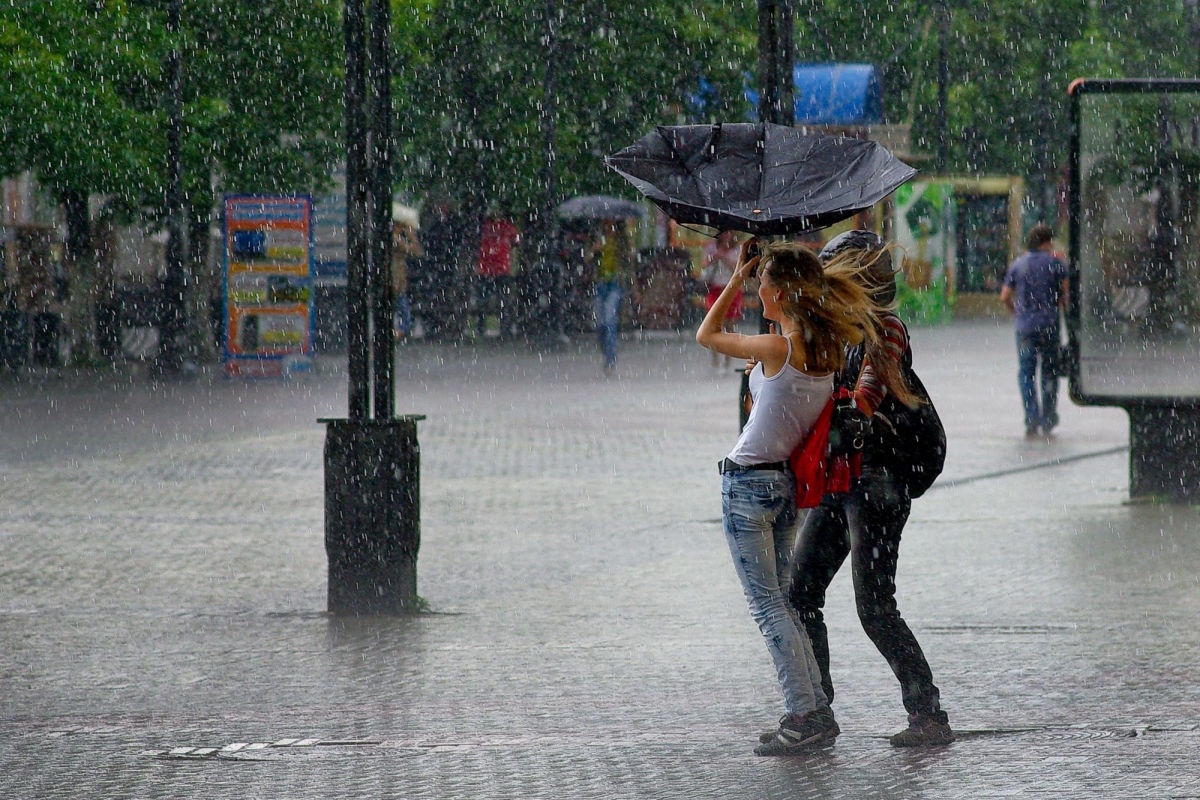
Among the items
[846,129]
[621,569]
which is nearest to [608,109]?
[846,129]

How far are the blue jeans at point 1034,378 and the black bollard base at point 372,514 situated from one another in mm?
9036

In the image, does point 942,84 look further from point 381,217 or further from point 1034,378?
point 381,217

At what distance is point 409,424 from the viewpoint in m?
8.43

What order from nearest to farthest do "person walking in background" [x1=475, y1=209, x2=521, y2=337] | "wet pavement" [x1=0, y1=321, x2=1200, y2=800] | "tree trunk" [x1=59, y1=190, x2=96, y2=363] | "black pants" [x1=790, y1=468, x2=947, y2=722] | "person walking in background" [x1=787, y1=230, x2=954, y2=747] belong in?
"wet pavement" [x1=0, y1=321, x2=1200, y2=800] < "person walking in background" [x1=787, y1=230, x2=954, y2=747] < "black pants" [x1=790, y1=468, x2=947, y2=722] < "tree trunk" [x1=59, y1=190, x2=96, y2=363] < "person walking in background" [x1=475, y1=209, x2=521, y2=337]

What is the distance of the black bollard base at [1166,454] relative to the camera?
12242 mm

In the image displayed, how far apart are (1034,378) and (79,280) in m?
14.9

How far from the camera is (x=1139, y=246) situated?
41.4ft

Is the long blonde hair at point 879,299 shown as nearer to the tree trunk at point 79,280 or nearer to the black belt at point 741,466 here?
the black belt at point 741,466

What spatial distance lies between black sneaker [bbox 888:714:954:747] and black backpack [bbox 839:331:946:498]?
2.31ft

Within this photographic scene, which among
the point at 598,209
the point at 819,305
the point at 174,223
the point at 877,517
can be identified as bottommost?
the point at 877,517

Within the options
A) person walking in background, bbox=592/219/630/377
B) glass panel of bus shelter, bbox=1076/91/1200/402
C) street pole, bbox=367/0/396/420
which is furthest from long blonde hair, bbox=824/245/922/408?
person walking in background, bbox=592/219/630/377

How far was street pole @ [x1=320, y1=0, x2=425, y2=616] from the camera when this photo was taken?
834 centimetres

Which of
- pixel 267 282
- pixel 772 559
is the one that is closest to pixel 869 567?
pixel 772 559

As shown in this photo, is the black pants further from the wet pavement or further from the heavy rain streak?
the wet pavement
